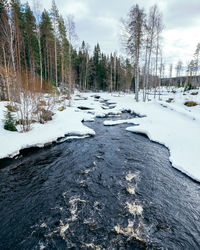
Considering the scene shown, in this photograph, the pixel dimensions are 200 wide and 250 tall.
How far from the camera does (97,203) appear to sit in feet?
10.2

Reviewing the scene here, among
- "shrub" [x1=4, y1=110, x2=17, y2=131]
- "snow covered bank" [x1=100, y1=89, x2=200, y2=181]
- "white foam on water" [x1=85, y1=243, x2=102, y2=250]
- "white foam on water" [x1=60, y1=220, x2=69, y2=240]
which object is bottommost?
"white foam on water" [x1=85, y1=243, x2=102, y2=250]

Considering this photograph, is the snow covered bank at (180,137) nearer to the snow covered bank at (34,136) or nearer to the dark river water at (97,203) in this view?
the dark river water at (97,203)

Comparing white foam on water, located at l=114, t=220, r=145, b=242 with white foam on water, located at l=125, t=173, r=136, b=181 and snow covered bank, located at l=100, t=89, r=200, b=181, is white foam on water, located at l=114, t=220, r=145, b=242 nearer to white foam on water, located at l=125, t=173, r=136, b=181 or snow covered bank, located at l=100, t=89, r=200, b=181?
white foam on water, located at l=125, t=173, r=136, b=181

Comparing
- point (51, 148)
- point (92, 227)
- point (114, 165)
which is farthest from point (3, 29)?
point (92, 227)

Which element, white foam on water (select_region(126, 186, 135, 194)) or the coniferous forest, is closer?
white foam on water (select_region(126, 186, 135, 194))

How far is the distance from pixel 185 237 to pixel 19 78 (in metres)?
8.75

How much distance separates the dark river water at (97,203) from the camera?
7.73 ft

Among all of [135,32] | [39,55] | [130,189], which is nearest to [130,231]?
[130,189]

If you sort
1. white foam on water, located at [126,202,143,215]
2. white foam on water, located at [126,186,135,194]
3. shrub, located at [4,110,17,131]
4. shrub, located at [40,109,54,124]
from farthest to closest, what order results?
shrub, located at [40,109,54,124], shrub, located at [4,110,17,131], white foam on water, located at [126,186,135,194], white foam on water, located at [126,202,143,215]

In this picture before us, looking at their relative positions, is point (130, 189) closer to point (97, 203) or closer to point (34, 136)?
point (97, 203)

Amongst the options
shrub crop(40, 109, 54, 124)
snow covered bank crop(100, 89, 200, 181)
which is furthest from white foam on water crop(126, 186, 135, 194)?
shrub crop(40, 109, 54, 124)

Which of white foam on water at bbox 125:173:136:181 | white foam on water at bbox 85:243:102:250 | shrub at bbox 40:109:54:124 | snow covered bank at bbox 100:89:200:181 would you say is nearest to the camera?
white foam on water at bbox 85:243:102:250

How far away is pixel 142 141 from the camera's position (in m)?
6.88

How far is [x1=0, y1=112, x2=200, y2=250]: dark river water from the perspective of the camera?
2.36 metres
